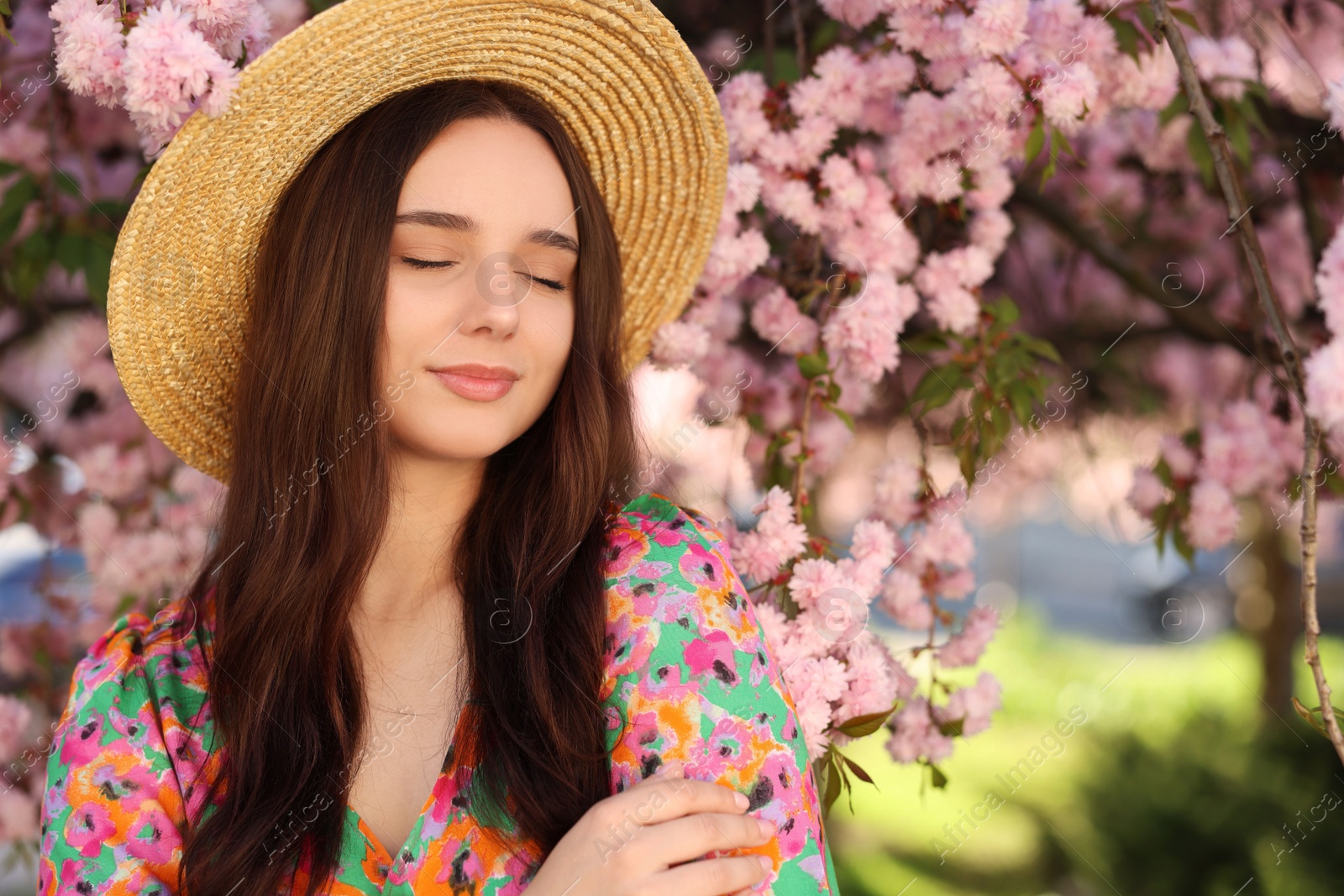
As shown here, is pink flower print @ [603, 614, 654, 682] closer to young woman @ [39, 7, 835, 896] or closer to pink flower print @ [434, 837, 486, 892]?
young woman @ [39, 7, 835, 896]

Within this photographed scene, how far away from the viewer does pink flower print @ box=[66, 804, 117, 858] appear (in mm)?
1084

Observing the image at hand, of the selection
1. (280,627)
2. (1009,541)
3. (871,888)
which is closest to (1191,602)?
(1009,541)

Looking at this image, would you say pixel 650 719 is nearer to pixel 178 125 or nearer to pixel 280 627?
pixel 280 627

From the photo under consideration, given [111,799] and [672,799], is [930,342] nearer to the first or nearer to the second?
[672,799]

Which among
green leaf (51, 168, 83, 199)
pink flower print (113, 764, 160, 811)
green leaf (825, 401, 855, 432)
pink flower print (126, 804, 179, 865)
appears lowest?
pink flower print (126, 804, 179, 865)

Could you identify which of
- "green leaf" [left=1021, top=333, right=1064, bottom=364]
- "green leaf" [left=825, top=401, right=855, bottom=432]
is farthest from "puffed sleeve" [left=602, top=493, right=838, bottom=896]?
"green leaf" [left=1021, top=333, right=1064, bottom=364]

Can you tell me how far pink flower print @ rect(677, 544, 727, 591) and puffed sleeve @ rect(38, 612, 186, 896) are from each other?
0.61 m

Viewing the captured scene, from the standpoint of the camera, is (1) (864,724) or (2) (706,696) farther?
(1) (864,724)

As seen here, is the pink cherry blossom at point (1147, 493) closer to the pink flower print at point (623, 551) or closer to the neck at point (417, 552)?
the pink flower print at point (623, 551)

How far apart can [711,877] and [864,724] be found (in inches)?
13.4

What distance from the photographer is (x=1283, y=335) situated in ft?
3.60

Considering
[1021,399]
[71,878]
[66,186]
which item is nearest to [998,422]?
[1021,399]

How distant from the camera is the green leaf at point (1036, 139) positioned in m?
1.39

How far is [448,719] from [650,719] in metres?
0.26
